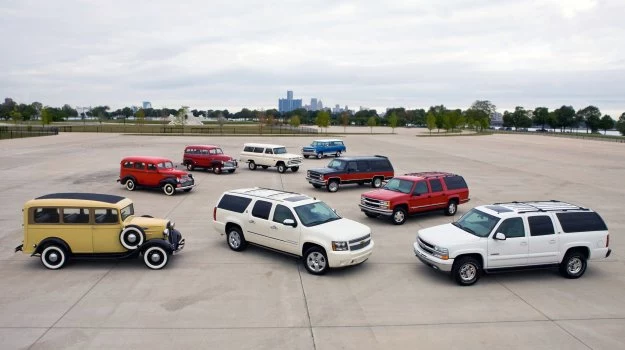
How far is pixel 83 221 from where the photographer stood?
11148 millimetres

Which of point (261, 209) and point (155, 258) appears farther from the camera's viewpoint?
point (261, 209)

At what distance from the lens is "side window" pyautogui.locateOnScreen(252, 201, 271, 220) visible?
40.2 feet

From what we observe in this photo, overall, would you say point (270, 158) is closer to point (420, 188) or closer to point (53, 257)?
point (420, 188)

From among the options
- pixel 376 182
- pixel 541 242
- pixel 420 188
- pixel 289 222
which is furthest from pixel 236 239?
pixel 376 182

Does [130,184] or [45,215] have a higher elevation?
[45,215]

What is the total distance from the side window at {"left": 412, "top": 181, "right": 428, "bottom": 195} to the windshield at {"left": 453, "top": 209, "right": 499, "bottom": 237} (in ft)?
15.3

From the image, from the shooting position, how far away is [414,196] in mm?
16500

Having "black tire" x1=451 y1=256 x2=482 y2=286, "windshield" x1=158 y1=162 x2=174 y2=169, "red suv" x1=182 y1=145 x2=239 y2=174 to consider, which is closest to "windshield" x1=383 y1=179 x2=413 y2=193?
"black tire" x1=451 y1=256 x2=482 y2=286

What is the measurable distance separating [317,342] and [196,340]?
7.03 ft

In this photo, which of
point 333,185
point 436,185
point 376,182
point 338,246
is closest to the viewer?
point 338,246

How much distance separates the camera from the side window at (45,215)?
11.0 m

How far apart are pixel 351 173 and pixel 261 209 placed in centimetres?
1180

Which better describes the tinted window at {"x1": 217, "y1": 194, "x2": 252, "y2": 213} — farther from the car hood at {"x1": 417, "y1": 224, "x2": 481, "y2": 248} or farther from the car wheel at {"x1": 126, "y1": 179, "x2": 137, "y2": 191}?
the car wheel at {"x1": 126, "y1": 179, "x2": 137, "y2": 191}

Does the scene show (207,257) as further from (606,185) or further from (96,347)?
(606,185)
